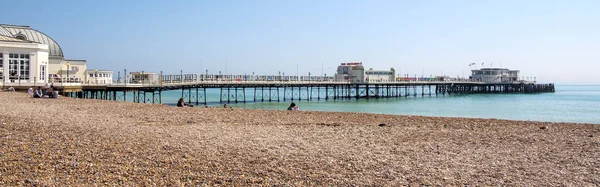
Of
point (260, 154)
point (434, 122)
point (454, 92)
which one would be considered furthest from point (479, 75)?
point (260, 154)

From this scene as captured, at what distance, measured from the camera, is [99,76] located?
125 feet

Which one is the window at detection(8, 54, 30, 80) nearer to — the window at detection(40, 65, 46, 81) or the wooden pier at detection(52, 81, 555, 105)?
the window at detection(40, 65, 46, 81)

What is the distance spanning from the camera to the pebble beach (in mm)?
6316

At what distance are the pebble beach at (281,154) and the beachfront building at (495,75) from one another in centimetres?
8461

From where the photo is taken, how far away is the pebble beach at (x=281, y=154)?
632 cm

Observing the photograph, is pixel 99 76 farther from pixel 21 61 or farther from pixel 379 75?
pixel 379 75

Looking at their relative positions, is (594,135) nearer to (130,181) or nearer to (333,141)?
(333,141)

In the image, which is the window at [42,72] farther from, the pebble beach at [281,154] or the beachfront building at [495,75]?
the beachfront building at [495,75]

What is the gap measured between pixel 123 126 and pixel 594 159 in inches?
340

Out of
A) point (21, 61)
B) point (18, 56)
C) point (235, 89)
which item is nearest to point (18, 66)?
point (21, 61)

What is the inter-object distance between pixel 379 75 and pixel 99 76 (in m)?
39.3

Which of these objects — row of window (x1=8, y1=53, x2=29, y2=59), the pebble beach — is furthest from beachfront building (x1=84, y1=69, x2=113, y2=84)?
the pebble beach

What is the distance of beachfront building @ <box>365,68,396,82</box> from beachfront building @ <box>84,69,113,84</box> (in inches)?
1292

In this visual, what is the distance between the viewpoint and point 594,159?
816cm
